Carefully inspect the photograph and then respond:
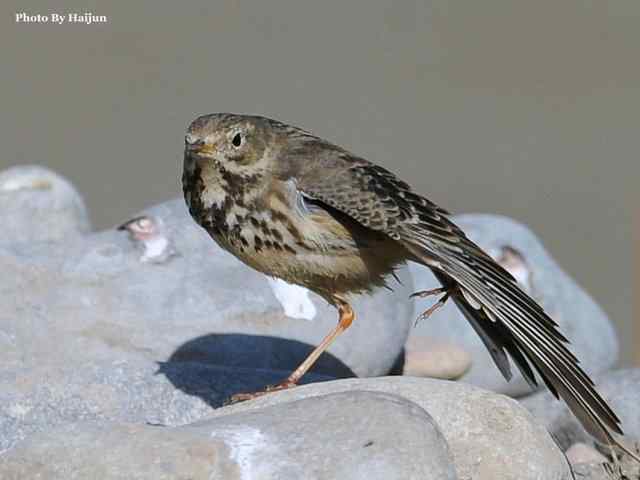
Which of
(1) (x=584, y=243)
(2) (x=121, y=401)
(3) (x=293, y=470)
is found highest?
(3) (x=293, y=470)

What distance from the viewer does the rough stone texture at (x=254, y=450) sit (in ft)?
19.3

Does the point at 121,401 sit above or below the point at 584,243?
above

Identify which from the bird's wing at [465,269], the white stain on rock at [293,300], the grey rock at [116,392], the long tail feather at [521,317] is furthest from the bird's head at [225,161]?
the white stain on rock at [293,300]

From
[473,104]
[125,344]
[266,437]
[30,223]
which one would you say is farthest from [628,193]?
[266,437]

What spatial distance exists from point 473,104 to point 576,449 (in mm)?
7986

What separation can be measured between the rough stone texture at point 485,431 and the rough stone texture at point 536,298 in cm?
329

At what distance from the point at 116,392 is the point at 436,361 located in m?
2.45

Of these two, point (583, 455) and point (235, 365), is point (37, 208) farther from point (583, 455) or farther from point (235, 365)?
point (583, 455)

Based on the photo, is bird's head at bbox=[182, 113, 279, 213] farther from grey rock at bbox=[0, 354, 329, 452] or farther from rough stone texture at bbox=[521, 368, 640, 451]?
rough stone texture at bbox=[521, 368, 640, 451]

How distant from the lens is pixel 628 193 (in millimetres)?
14906

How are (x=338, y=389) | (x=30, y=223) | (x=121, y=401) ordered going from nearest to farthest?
(x=338, y=389) → (x=121, y=401) → (x=30, y=223)

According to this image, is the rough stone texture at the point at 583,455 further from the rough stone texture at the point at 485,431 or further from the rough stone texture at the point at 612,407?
the rough stone texture at the point at 485,431

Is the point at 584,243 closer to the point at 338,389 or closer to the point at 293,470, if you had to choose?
the point at 338,389

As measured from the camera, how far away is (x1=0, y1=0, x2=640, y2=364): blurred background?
48.3 ft
